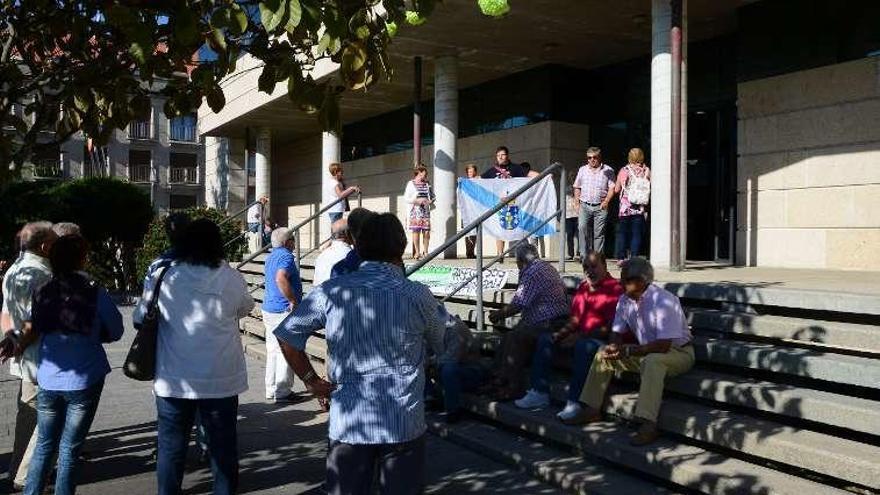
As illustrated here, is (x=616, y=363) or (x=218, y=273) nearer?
(x=218, y=273)

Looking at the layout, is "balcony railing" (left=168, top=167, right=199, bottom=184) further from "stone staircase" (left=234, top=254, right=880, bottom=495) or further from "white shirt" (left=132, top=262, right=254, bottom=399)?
"white shirt" (left=132, top=262, right=254, bottom=399)

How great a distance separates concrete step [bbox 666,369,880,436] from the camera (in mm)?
4297

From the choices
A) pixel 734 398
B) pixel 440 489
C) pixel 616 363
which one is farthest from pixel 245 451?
pixel 734 398

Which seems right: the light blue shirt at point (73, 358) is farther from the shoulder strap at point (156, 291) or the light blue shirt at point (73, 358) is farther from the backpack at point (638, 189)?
the backpack at point (638, 189)

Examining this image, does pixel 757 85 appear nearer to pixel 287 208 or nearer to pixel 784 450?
pixel 784 450

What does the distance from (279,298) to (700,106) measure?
7.06 meters

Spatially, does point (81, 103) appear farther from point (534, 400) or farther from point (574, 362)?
point (534, 400)

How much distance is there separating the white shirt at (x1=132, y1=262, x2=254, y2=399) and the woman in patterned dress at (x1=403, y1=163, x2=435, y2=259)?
8104mm

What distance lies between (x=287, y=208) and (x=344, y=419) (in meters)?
21.4

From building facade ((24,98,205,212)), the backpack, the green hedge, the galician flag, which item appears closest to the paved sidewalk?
the galician flag

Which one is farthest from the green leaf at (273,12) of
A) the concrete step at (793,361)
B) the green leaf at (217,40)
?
the concrete step at (793,361)

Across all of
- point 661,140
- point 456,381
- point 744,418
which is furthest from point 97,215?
point 744,418

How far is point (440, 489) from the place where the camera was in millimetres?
5016

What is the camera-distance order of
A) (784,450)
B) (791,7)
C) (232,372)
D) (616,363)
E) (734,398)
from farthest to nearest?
(791,7)
(616,363)
(734,398)
(784,450)
(232,372)
